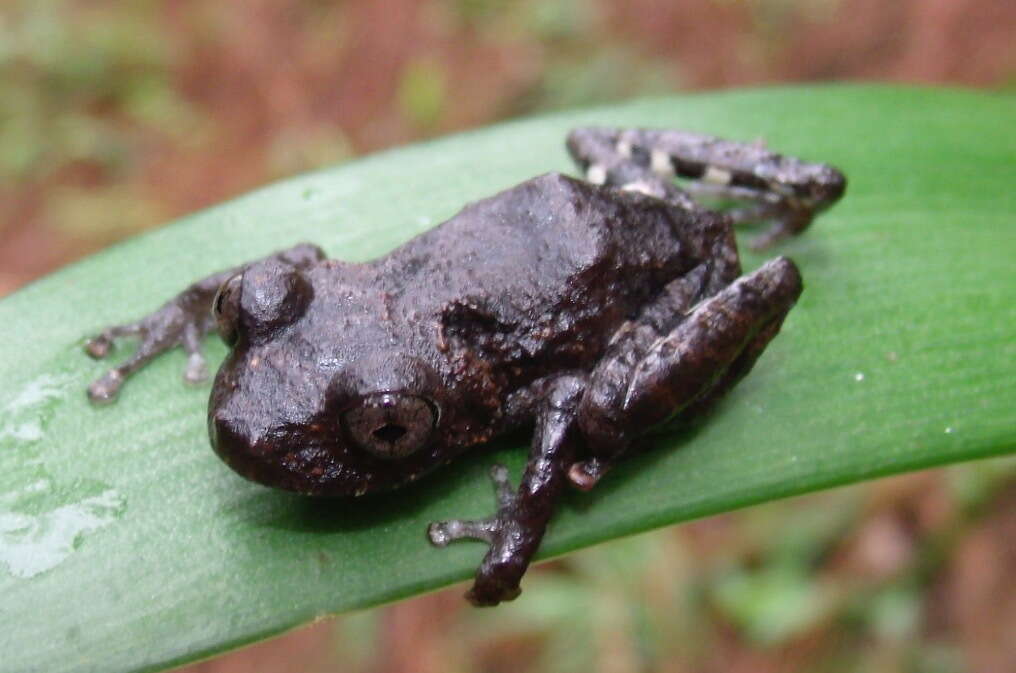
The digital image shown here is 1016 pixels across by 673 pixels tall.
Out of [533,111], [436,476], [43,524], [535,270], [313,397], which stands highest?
[535,270]

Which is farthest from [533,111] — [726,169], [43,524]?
[43,524]

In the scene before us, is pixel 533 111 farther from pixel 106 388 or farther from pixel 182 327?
pixel 106 388

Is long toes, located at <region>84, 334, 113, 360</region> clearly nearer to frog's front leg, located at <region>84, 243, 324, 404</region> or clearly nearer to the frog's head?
frog's front leg, located at <region>84, 243, 324, 404</region>

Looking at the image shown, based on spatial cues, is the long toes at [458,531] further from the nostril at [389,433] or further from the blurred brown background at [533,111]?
the blurred brown background at [533,111]

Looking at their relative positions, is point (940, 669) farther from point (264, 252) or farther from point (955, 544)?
point (264, 252)

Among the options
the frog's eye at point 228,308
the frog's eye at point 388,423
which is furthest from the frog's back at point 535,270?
the frog's eye at point 228,308

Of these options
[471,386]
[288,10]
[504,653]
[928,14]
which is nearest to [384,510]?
[471,386]

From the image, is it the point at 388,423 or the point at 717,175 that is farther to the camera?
the point at 717,175
